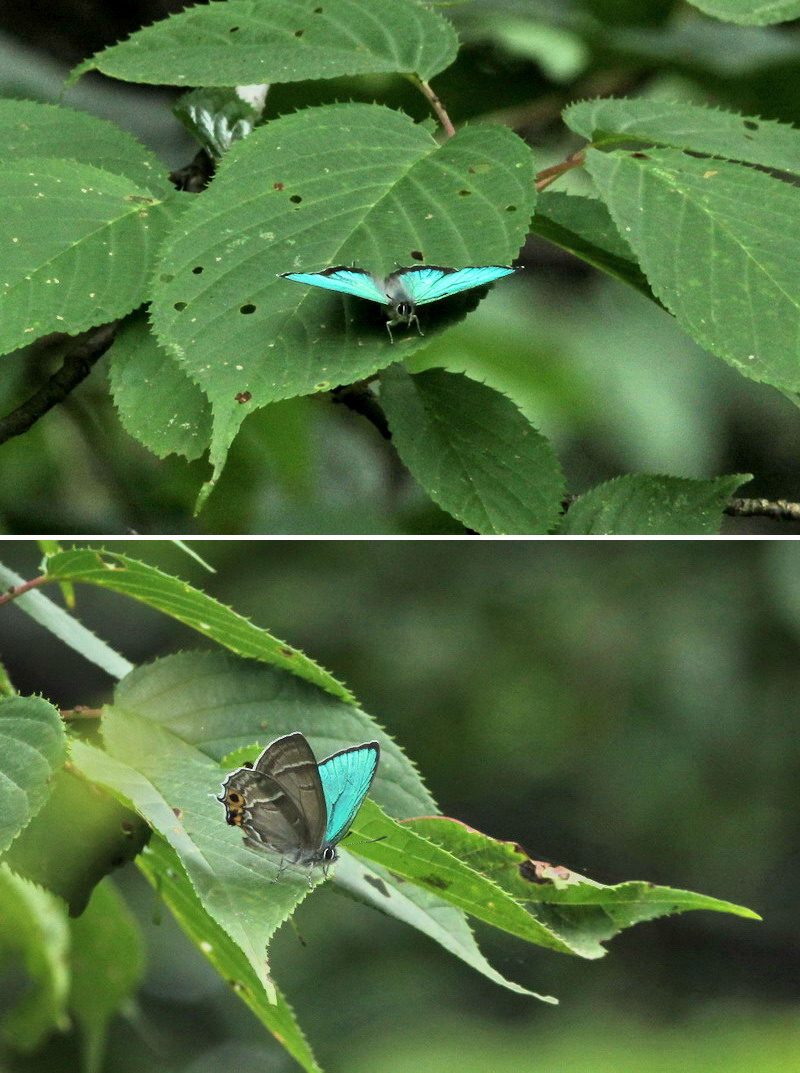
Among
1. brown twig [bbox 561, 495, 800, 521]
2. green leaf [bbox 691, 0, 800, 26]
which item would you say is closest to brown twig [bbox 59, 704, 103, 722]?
brown twig [bbox 561, 495, 800, 521]

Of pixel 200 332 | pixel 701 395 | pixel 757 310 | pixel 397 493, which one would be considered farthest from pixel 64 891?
pixel 701 395

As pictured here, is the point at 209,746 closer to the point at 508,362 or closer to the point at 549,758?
the point at 508,362

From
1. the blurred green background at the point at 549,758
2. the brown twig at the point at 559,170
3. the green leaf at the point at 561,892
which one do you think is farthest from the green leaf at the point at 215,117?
the blurred green background at the point at 549,758

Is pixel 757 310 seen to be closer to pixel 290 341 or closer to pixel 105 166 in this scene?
pixel 290 341

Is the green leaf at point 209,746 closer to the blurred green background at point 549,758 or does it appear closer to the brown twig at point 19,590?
the brown twig at point 19,590

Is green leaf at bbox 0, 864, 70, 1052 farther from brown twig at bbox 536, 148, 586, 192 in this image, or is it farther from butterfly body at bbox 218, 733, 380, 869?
brown twig at bbox 536, 148, 586, 192

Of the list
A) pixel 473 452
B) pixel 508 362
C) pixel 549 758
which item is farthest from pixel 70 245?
pixel 549 758
